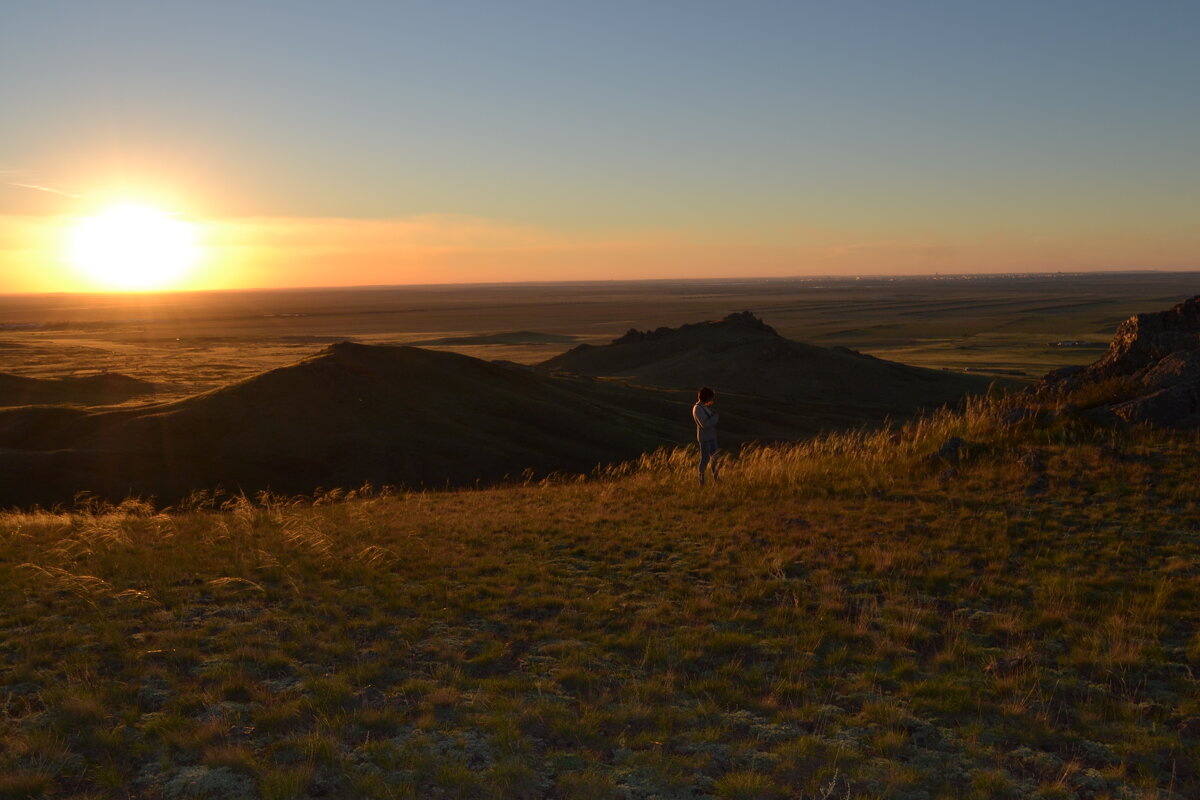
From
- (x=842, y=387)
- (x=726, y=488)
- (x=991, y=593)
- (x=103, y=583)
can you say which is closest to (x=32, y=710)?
(x=103, y=583)

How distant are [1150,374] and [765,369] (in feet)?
140

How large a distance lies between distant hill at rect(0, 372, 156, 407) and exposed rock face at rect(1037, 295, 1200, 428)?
44401mm

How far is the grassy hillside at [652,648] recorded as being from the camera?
18.7ft

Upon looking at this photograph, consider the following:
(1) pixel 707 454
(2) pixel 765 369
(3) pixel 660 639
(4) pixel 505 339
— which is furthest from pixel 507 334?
(3) pixel 660 639

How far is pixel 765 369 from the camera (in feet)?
188

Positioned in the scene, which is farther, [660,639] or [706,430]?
[706,430]

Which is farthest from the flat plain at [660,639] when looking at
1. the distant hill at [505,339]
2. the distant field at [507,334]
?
the distant hill at [505,339]

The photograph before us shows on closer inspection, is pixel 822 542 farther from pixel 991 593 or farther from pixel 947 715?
pixel 947 715

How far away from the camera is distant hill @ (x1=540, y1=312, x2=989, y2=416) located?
52594mm

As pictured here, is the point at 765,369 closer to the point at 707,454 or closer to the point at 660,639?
the point at 707,454

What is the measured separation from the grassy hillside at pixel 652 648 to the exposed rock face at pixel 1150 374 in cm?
88

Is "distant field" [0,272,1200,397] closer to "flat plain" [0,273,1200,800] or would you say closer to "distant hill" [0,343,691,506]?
"distant hill" [0,343,691,506]

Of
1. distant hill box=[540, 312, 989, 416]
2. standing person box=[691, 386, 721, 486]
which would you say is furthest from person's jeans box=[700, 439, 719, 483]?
distant hill box=[540, 312, 989, 416]

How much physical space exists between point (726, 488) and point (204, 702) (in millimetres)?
9508
